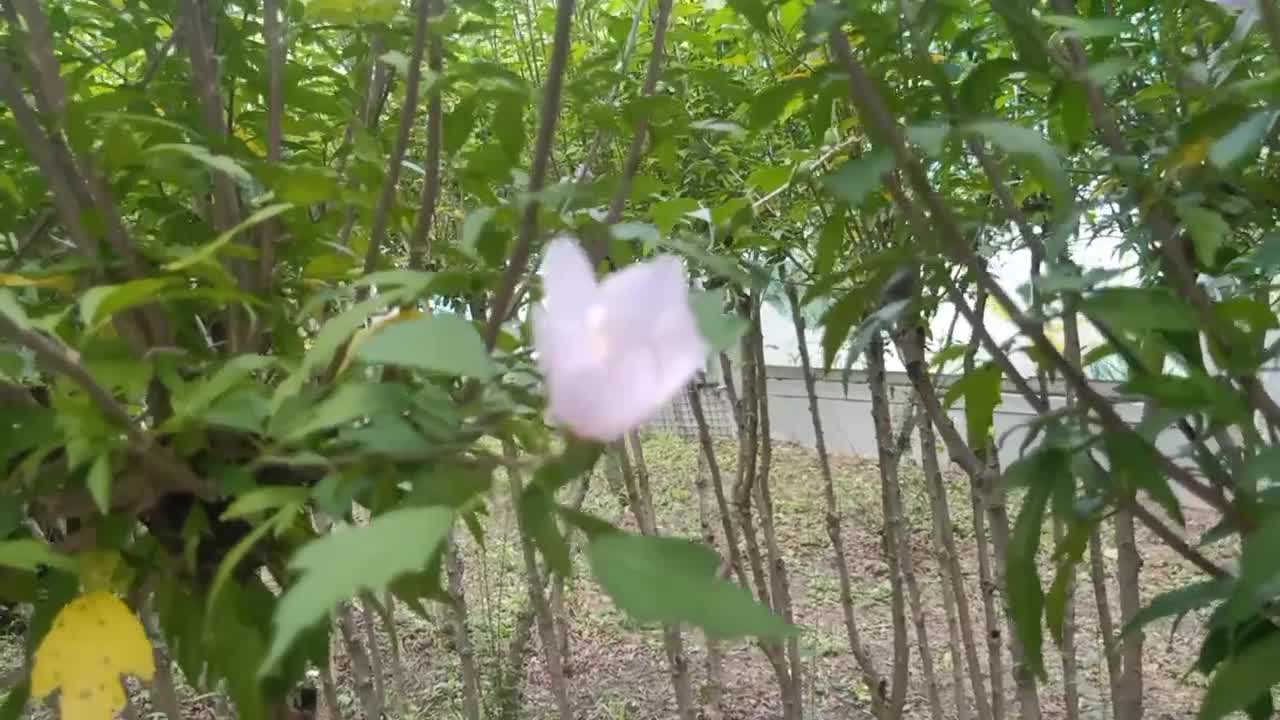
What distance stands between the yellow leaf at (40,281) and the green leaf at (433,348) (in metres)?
0.24

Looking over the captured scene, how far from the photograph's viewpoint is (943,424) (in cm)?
100

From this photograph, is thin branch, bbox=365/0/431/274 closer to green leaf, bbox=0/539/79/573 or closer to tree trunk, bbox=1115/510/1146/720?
green leaf, bbox=0/539/79/573

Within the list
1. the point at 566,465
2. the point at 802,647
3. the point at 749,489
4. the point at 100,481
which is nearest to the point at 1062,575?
the point at 566,465

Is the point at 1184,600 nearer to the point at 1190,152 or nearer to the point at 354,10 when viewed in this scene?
the point at 1190,152

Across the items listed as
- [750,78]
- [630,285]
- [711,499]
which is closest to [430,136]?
[630,285]

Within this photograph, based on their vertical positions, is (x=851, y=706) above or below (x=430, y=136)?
below

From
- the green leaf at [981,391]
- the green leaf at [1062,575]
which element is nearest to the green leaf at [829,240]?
the green leaf at [981,391]

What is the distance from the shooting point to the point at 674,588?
28cm

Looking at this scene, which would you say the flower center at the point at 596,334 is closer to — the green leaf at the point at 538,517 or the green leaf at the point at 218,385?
the green leaf at the point at 538,517

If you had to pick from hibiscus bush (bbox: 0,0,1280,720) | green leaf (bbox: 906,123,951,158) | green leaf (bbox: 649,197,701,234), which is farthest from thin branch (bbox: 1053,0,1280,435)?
green leaf (bbox: 649,197,701,234)

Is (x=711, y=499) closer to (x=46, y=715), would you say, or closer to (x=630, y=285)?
(x=46, y=715)

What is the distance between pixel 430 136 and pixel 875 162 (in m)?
0.28

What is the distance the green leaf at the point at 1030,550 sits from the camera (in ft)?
1.71

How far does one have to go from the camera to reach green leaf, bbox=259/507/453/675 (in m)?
0.24
